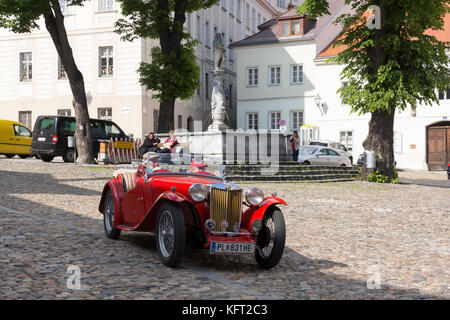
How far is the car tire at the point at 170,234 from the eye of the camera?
6508mm

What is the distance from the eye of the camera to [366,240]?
935 cm

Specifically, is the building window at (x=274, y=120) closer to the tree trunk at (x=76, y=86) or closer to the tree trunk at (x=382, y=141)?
the tree trunk at (x=382, y=141)

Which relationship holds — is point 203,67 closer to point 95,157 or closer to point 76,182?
point 95,157

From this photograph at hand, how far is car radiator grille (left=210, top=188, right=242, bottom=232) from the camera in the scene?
6.80 metres

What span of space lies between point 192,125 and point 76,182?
89.6ft

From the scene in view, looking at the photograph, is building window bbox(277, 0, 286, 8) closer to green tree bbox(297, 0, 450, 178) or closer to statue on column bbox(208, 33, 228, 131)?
statue on column bbox(208, 33, 228, 131)

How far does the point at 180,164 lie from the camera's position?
25.6 ft

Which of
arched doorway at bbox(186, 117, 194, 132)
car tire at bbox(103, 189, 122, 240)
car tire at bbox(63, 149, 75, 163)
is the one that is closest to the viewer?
car tire at bbox(103, 189, 122, 240)

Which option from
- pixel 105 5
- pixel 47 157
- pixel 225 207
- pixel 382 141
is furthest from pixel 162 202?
pixel 105 5

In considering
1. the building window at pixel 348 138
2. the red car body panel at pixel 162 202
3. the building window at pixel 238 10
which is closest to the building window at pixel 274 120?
the building window at pixel 348 138

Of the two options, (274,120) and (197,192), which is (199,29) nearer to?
(274,120)

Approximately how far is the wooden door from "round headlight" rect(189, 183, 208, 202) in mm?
35463

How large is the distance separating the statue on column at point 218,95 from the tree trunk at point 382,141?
7.15 meters

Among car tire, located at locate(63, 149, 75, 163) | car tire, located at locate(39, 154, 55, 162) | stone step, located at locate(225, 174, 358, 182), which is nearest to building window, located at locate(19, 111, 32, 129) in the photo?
car tire, located at locate(39, 154, 55, 162)
